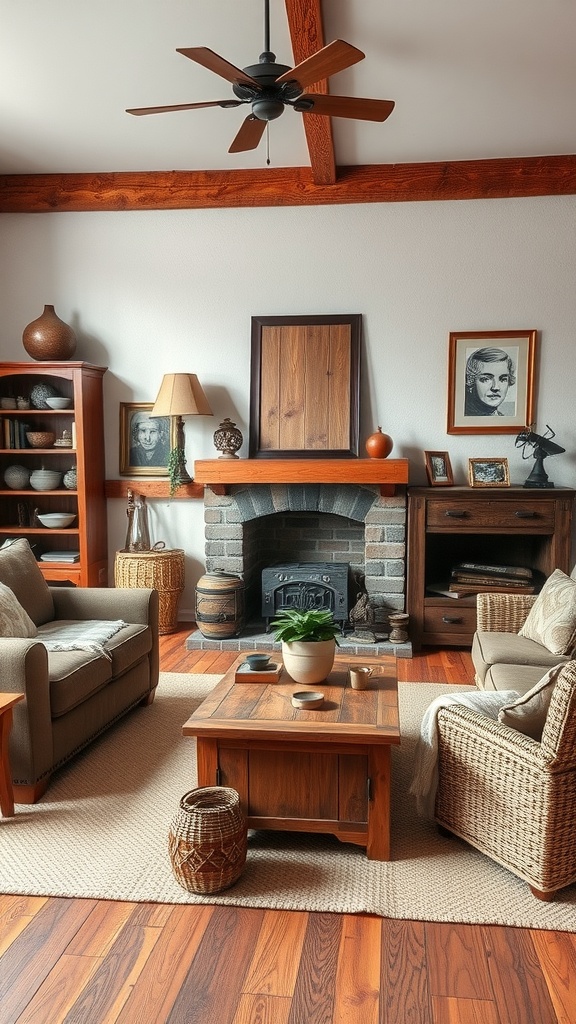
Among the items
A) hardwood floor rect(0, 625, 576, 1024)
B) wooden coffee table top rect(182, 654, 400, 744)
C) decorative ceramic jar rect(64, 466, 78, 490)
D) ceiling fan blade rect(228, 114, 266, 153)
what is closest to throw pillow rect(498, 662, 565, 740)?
wooden coffee table top rect(182, 654, 400, 744)

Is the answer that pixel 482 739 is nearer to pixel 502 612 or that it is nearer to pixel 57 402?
pixel 502 612

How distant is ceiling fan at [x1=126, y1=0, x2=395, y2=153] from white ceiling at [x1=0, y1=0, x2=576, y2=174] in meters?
0.72

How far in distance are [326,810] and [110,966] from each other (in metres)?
0.83

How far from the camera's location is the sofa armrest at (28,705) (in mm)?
2859

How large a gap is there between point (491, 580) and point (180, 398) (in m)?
2.38

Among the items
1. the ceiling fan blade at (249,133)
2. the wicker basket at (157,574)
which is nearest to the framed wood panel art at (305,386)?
the wicker basket at (157,574)

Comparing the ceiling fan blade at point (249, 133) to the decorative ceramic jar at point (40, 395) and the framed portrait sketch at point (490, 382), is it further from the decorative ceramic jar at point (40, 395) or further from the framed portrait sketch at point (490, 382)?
the decorative ceramic jar at point (40, 395)

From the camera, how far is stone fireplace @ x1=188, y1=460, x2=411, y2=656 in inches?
203

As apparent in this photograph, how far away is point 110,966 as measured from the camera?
2.06 metres

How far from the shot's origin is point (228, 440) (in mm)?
5387

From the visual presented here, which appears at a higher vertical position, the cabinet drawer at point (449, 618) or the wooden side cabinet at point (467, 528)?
the wooden side cabinet at point (467, 528)

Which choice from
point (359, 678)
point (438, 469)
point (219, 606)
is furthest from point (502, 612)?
point (219, 606)

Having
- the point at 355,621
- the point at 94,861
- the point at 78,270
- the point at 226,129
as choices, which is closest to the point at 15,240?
the point at 78,270

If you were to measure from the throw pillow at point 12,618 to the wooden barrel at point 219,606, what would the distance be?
1.67 metres
